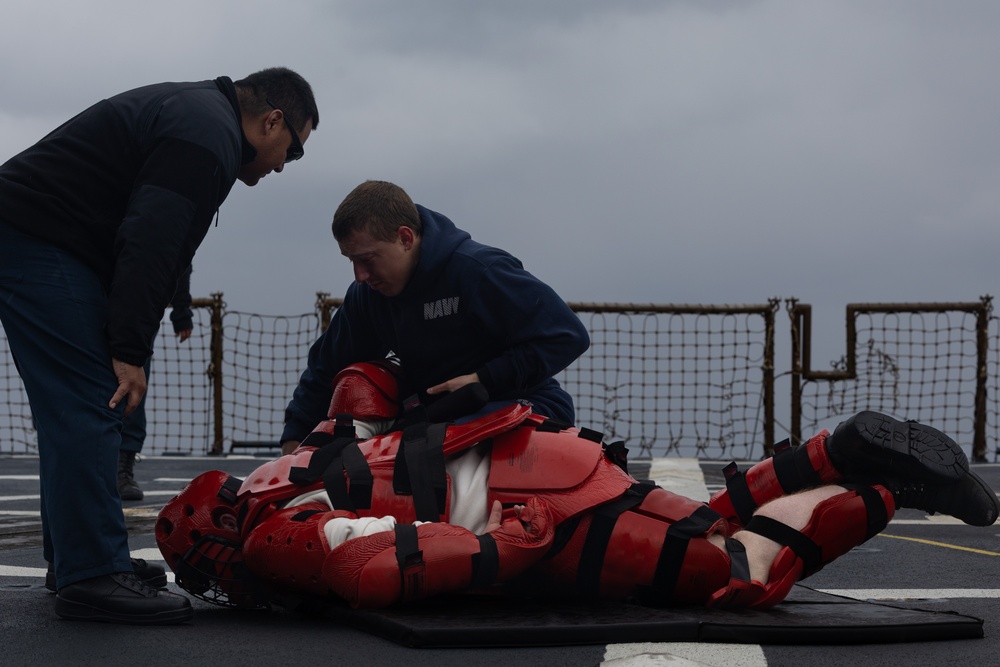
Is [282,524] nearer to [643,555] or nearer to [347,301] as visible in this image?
[643,555]

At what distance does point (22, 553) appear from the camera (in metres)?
4.02

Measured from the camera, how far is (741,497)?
9.90 feet

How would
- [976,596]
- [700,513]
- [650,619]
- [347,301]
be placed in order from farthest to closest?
[347,301]
[976,596]
[700,513]
[650,619]

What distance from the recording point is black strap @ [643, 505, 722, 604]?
2604 mm

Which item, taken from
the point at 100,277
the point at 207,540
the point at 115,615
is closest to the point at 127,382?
the point at 100,277

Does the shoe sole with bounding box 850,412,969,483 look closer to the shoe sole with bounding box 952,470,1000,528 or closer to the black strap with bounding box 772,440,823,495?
the shoe sole with bounding box 952,470,1000,528

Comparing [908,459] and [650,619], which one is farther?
[908,459]

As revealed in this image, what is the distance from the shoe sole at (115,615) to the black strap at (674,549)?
3.76 ft

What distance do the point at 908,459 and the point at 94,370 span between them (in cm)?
206

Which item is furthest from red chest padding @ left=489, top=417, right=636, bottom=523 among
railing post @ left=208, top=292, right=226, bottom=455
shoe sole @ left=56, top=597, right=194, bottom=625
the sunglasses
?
railing post @ left=208, top=292, right=226, bottom=455

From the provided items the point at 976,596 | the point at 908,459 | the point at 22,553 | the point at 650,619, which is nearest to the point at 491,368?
the point at 650,619

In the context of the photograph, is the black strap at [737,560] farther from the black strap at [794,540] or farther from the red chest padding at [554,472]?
the red chest padding at [554,472]

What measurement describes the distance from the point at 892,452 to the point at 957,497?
24 cm

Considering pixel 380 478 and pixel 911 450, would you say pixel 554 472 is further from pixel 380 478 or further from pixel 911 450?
pixel 911 450
